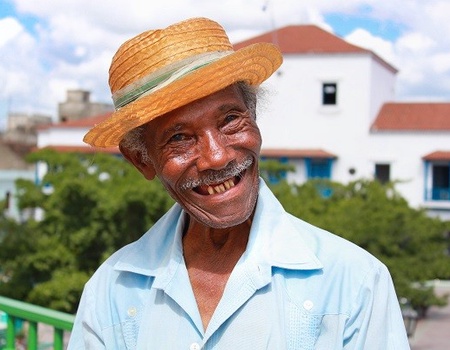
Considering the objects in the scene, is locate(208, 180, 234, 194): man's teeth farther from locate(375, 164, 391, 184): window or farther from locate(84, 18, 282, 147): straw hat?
locate(375, 164, 391, 184): window

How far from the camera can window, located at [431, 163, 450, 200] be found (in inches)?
989

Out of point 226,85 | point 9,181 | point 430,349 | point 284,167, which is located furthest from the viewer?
point 9,181

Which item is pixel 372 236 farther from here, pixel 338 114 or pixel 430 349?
pixel 338 114

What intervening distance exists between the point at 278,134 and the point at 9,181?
10656mm

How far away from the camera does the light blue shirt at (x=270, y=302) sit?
1459mm

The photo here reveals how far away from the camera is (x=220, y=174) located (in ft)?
4.93

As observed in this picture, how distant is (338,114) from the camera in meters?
25.0

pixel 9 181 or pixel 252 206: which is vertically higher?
pixel 9 181

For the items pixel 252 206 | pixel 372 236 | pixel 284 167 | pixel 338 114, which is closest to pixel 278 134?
pixel 338 114

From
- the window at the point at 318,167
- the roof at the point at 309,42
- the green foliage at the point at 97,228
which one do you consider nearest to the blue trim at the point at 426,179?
the window at the point at 318,167

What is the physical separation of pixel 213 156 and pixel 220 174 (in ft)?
0.13

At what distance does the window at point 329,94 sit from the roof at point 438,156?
11.5 ft

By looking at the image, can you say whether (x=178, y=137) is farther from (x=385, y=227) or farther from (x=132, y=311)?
(x=385, y=227)

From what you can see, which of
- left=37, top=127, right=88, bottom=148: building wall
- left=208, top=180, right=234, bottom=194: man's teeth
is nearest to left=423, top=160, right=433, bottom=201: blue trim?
left=37, top=127, right=88, bottom=148: building wall
